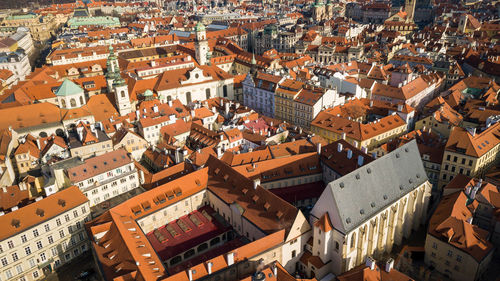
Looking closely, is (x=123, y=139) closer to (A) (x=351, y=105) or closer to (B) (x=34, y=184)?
(B) (x=34, y=184)

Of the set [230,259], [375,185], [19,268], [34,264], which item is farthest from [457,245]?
[19,268]

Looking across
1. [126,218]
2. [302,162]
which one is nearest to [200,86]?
[302,162]

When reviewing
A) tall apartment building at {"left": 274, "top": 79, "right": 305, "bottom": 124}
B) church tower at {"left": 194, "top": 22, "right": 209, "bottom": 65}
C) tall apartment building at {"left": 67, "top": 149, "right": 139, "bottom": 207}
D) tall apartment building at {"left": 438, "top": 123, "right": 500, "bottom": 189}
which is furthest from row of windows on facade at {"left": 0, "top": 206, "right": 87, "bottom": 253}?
church tower at {"left": 194, "top": 22, "right": 209, "bottom": 65}

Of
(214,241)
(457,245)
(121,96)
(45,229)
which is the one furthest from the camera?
(121,96)

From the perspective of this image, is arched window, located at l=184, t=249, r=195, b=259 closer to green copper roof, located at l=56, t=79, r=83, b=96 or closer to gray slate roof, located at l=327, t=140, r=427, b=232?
gray slate roof, located at l=327, t=140, r=427, b=232

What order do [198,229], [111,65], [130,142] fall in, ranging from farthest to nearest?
[111,65] < [130,142] < [198,229]

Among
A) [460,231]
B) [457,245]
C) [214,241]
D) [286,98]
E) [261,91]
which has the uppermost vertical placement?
[286,98]

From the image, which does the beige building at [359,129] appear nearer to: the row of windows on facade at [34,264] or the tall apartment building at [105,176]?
the tall apartment building at [105,176]

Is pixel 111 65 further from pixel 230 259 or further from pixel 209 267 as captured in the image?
pixel 209 267
